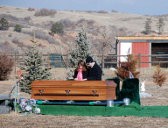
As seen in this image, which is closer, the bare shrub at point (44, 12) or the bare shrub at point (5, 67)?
the bare shrub at point (5, 67)

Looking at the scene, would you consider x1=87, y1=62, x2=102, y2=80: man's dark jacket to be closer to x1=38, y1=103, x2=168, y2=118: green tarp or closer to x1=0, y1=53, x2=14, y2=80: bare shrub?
x1=38, y1=103, x2=168, y2=118: green tarp

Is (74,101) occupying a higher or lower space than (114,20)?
A: lower

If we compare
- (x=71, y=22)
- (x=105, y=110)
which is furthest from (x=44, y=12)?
(x=105, y=110)

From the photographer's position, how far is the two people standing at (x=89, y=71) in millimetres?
12289

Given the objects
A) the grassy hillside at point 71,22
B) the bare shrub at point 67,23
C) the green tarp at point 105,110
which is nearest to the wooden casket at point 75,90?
the green tarp at point 105,110

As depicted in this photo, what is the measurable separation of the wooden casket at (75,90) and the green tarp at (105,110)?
24 centimetres

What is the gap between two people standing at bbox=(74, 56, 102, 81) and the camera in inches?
484

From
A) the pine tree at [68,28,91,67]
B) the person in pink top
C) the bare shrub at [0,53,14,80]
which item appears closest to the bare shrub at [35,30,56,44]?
the bare shrub at [0,53,14,80]

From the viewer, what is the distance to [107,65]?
3762cm

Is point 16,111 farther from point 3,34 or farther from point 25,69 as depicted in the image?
point 3,34

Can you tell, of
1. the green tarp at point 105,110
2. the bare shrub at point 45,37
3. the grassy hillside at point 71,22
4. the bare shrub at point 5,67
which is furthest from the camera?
the grassy hillside at point 71,22

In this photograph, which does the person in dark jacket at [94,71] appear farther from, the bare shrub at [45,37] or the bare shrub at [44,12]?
the bare shrub at [44,12]

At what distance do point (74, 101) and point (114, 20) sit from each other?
99.4m

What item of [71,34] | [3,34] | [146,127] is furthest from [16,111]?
[71,34]
